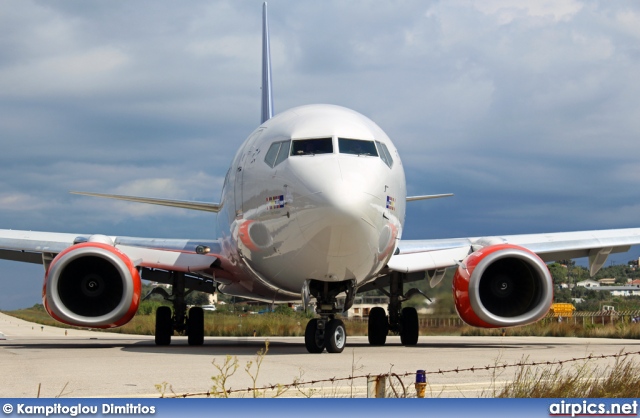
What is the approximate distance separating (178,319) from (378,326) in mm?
4413

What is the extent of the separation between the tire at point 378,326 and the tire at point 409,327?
39 cm

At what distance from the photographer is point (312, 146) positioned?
1359cm

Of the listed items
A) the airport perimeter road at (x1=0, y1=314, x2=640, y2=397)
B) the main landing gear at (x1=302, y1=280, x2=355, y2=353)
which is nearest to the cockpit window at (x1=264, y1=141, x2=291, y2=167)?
the main landing gear at (x1=302, y1=280, x2=355, y2=353)

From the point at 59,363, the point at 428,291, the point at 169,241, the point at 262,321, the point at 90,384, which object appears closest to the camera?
the point at 90,384

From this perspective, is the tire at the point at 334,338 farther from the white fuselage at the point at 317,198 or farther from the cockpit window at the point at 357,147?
the cockpit window at the point at 357,147

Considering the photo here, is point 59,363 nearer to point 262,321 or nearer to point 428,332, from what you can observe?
A: point 428,332

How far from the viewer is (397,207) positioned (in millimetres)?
14406

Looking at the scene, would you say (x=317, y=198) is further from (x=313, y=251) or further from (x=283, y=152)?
(x=283, y=152)

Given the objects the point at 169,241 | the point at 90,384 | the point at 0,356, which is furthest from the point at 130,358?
the point at 169,241

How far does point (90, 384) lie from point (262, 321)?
2268cm

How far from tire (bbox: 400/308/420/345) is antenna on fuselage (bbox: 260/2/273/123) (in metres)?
9.07

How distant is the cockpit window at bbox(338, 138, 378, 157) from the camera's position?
1356cm

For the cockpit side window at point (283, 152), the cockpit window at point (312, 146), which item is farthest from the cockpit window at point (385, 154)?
the cockpit side window at point (283, 152)

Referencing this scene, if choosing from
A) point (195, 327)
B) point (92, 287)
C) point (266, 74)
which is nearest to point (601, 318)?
point (266, 74)
